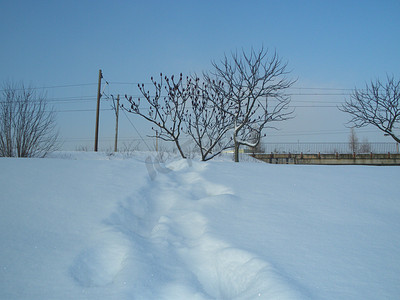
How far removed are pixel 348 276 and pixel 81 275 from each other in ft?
4.29

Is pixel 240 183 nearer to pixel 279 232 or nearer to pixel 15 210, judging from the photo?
pixel 279 232

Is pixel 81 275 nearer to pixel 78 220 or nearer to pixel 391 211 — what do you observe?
pixel 78 220

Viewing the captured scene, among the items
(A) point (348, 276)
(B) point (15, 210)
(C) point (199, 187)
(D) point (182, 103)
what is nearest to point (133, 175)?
(C) point (199, 187)

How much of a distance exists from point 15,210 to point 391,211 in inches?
116

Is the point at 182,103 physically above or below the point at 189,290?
above

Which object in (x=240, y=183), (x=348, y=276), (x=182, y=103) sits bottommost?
(x=348, y=276)


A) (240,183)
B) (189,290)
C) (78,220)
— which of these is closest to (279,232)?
(189,290)

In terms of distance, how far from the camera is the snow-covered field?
44.1 inches

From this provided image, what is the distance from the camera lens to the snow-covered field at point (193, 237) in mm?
1120

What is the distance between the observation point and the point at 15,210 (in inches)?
68.7

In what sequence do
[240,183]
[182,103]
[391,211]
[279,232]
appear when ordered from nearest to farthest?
[279,232] → [391,211] → [240,183] → [182,103]

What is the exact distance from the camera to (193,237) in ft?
5.56

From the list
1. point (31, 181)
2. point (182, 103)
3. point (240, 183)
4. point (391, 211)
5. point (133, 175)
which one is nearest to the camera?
point (391, 211)

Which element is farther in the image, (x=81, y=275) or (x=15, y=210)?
(x=15, y=210)
